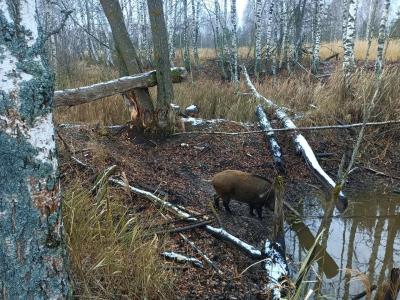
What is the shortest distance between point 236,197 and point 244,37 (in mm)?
33087

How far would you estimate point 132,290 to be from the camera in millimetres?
2799

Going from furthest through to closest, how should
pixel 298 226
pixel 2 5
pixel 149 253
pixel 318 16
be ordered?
pixel 318 16 < pixel 298 226 < pixel 149 253 < pixel 2 5

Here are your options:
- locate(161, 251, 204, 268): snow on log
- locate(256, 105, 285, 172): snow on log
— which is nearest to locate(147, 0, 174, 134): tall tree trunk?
locate(256, 105, 285, 172): snow on log

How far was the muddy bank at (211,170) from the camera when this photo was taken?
354 centimetres

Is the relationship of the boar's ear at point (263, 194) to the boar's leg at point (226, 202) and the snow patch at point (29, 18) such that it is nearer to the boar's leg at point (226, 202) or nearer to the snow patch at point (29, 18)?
the boar's leg at point (226, 202)

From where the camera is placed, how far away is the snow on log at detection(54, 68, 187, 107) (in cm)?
592

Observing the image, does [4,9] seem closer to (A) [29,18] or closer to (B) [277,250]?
(A) [29,18]

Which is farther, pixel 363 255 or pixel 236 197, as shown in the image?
pixel 236 197

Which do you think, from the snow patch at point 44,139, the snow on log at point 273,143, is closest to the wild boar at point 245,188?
the snow on log at point 273,143

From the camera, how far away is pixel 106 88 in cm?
640

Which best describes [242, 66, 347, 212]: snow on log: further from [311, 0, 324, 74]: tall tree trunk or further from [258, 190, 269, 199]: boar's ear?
[311, 0, 324, 74]: tall tree trunk

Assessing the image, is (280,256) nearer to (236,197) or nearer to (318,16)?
(236,197)

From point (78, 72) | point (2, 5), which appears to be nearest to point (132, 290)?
point (2, 5)

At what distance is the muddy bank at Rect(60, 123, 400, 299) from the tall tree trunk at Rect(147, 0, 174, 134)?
1.88ft
